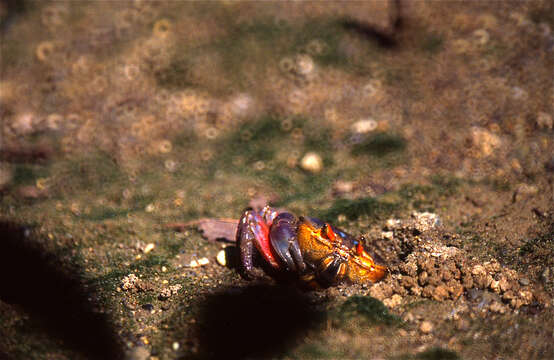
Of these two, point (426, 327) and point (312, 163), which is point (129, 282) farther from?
point (426, 327)

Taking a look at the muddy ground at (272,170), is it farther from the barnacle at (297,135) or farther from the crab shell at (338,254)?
the crab shell at (338,254)

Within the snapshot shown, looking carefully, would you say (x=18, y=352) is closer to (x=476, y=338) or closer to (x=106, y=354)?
(x=106, y=354)

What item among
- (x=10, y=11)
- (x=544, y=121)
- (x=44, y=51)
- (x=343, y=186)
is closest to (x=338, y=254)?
(x=343, y=186)

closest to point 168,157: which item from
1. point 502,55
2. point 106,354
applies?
point 106,354

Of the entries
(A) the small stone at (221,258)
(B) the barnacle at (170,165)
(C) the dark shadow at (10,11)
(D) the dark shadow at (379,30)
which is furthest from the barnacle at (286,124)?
(C) the dark shadow at (10,11)

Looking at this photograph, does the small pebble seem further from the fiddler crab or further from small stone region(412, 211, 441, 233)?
small stone region(412, 211, 441, 233)

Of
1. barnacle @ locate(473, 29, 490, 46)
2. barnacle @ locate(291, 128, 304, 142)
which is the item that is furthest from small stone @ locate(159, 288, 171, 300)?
barnacle @ locate(473, 29, 490, 46)
